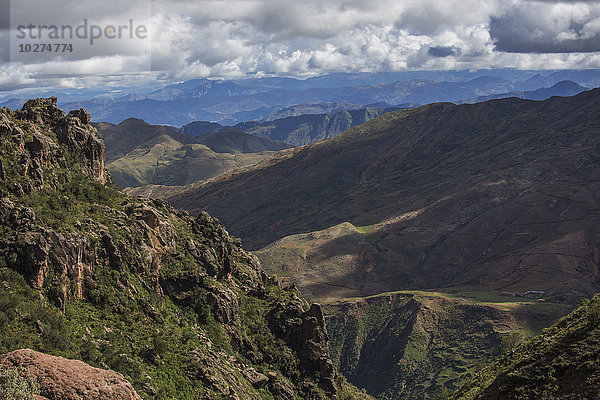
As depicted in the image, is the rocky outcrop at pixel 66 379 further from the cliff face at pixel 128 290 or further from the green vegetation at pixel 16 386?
the cliff face at pixel 128 290

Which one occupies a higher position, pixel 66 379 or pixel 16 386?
pixel 16 386

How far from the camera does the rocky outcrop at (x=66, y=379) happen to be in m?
33.2

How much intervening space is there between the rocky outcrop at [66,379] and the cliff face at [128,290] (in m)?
3.51

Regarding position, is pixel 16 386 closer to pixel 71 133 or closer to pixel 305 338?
pixel 71 133

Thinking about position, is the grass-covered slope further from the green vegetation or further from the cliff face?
the green vegetation

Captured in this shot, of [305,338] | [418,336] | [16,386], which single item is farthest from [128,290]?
[418,336]

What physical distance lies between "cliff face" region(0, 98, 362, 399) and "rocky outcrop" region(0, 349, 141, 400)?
3511mm

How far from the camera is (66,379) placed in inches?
1335

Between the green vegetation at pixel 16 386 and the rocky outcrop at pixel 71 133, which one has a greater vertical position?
the rocky outcrop at pixel 71 133

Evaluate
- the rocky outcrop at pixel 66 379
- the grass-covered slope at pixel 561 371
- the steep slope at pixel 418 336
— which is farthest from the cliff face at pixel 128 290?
the steep slope at pixel 418 336

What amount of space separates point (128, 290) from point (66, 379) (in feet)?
70.0

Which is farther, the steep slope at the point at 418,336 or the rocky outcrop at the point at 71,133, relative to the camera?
the steep slope at the point at 418,336

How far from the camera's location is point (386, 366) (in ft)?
487

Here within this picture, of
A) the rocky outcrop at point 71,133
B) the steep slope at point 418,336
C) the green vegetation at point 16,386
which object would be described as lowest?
the steep slope at point 418,336
